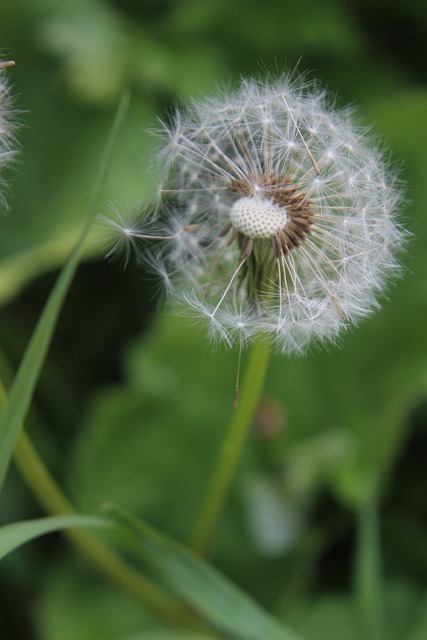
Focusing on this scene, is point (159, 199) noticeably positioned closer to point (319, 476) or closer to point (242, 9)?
point (319, 476)

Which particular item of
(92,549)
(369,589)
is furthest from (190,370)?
(369,589)

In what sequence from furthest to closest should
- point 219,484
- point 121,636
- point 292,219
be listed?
point 121,636 < point 219,484 < point 292,219

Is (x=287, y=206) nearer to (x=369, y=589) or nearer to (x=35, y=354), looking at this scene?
(x=35, y=354)

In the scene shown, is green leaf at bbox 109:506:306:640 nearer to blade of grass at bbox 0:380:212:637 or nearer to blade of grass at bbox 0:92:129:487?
blade of grass at bbox 0:380:212:637

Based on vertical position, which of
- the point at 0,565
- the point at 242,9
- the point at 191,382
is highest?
the point at 242,9

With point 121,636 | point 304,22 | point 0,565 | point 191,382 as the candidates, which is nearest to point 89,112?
point 304,22

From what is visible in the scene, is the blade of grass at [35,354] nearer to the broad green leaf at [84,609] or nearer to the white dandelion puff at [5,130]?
the white dandelion puff at [5,130]
